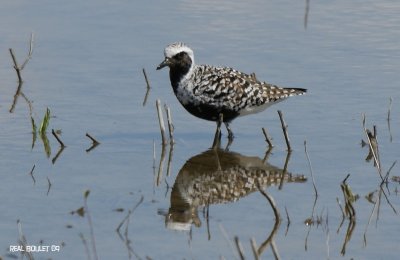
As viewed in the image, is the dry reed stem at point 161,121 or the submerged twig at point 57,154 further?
the dry reed stem at point 161,121

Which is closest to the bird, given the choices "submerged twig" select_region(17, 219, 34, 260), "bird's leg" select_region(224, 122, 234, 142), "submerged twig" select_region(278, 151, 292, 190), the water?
"bird's leg" select_region(224, 122, 234, 142)

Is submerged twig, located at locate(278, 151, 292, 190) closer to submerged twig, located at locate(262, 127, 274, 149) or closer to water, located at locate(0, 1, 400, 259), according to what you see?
water, located at locate(0, 1, 400, 259)

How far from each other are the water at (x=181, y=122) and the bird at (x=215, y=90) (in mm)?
290

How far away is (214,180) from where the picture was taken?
A: 37.4 ft

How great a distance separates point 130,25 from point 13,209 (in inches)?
261

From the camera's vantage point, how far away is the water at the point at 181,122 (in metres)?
9.66

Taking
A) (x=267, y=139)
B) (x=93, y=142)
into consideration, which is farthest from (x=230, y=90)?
(x=93, y=142)

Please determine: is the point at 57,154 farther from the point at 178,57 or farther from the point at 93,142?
the point at 178,57

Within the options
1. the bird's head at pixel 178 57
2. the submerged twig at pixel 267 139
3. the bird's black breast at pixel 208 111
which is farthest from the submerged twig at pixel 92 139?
the submerged twig at pixel 267 139

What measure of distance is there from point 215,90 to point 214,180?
5.76 feet

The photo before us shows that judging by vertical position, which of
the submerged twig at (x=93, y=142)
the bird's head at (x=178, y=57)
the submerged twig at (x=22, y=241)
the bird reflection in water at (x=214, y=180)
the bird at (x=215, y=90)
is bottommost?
the submerged twig at (x=22, y=241)

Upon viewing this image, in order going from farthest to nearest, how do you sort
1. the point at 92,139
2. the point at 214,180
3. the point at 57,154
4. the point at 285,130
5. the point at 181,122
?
the point at 181,122, the point at 92,139, the point at 57,154, the point at 285,130, the point at 214,180

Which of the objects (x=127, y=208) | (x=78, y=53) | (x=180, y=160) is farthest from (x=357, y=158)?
(x=78, y=53)

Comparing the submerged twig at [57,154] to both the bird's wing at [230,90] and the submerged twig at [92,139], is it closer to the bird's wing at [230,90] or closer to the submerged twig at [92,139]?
the submerged twig at [92,139]
